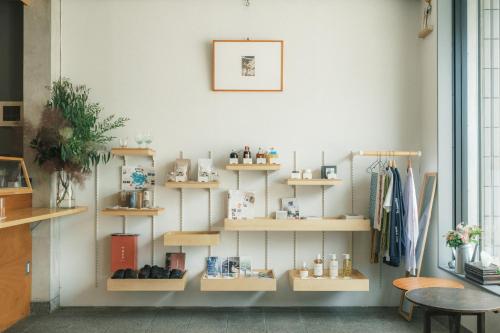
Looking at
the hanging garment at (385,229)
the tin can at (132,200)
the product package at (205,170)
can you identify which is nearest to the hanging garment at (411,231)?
the hanging garment at (385,229)

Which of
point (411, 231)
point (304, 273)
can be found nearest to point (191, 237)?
point (304, 273)

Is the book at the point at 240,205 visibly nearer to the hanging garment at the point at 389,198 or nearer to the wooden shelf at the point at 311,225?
the wooden shelf at the point at 311,225

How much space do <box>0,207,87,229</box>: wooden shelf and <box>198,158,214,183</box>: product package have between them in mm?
1243

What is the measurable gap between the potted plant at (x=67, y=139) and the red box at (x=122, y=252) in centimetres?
62

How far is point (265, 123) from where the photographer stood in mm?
4695

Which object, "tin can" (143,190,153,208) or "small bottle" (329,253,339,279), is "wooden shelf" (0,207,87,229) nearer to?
"tin can" (143,190,153,208)

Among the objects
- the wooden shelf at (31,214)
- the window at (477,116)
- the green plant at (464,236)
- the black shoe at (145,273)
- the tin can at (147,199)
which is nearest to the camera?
the wooden shelf at (31,214)

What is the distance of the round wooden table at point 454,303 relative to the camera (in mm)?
2588

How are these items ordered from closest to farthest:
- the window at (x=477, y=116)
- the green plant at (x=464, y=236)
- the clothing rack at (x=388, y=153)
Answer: the green plant at (x=464, y=236) < the window at (x=477, y=116) < the clothing rack at (x=388, y=153)

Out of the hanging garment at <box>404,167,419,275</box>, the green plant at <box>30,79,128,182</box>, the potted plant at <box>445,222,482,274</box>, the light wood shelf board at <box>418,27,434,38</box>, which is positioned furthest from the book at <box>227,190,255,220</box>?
the light wood shelf board at <box>418,27,434,38</box>

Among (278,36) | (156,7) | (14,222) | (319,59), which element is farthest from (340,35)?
(14,222)

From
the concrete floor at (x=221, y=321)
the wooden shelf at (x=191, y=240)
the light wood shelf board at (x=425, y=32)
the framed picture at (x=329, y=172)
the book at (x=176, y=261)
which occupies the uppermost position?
the light wood shelf board at (x=425, y=32)

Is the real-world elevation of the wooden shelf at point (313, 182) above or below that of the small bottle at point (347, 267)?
above

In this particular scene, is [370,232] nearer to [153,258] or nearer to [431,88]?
[431,88]
